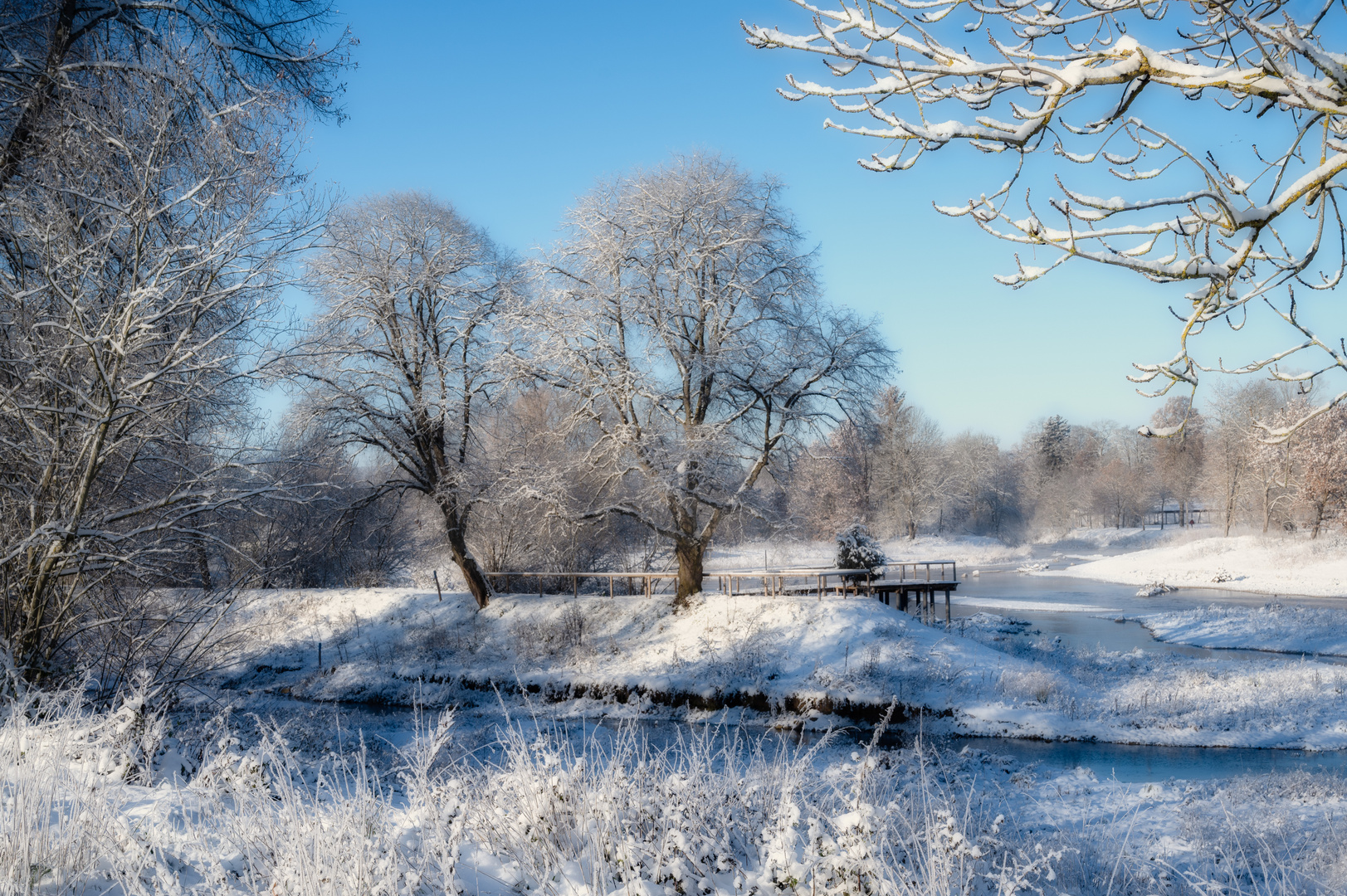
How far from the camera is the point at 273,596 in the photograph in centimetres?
2308

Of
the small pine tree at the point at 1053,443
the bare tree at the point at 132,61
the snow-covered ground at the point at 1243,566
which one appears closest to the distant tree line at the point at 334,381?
the bare tree at the point at 132,61

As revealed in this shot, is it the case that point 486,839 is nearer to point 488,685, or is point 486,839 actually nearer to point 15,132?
point 15,132

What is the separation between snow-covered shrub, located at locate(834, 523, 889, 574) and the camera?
22.4 meters

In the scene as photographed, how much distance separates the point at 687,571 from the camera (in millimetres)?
19250

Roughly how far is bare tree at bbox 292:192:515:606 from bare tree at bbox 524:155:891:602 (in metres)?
2.63

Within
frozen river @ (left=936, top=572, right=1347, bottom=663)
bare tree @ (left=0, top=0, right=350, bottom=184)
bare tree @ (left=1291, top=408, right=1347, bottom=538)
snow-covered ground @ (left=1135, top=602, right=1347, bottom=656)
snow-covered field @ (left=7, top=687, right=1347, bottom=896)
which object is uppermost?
bare tree @ (left=0, top=0, right=350, bottom=184)

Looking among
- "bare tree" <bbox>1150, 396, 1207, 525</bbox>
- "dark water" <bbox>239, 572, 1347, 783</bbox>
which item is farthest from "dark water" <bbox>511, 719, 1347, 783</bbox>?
"bare tree" <bbox>1150, 396, 1207, 525</bbox>

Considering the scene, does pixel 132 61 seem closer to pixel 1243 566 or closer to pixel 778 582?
pixel 778 582

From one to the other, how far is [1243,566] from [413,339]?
116 ft

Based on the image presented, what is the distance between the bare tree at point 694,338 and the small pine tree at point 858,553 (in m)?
5.61

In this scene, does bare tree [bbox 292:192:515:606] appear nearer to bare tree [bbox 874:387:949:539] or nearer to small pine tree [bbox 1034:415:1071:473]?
bare tree [bbox 874:387:949:539]

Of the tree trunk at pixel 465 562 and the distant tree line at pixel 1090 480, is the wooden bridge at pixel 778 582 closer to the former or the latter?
the tree trunk at pixel 465 562

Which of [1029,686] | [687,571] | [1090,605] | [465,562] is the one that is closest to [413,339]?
[465,562]

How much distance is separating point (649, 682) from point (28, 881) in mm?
13839
